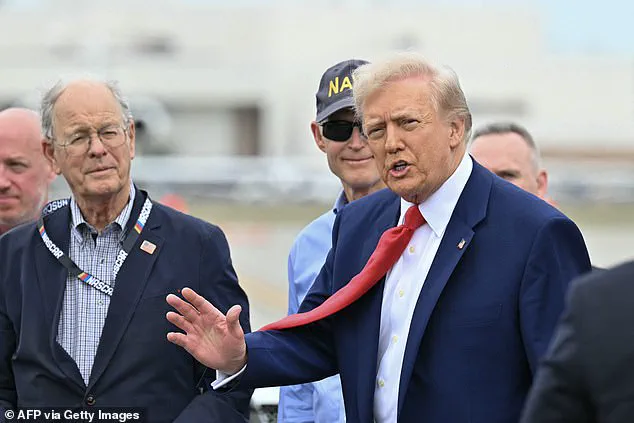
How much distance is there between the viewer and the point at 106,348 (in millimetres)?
4246

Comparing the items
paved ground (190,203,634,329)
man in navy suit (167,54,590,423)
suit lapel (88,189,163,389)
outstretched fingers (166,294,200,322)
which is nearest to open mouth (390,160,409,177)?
man in navy suit (167,54,590,423)

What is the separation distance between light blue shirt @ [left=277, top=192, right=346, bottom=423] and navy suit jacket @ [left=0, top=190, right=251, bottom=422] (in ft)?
1.53

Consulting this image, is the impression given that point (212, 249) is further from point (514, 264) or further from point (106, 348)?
point (514, 264)

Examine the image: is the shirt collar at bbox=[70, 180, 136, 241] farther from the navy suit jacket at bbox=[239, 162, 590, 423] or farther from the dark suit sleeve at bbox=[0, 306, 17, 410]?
the navy suit jacket at bbox=[239, 162, 590, 423]

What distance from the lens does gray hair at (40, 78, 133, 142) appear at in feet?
15.0

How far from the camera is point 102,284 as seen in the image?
14.3 feet

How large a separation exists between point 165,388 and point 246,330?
36 centimetres

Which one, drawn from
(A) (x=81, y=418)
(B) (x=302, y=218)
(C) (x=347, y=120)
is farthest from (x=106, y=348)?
(B) (x=302, y=218)

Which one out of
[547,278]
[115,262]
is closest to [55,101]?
[115,262]

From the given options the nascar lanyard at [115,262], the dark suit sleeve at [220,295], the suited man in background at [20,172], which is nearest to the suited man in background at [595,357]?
the dark suit sleeve at [220,295]

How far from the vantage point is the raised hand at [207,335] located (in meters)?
3.80

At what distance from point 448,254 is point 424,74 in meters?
0.56

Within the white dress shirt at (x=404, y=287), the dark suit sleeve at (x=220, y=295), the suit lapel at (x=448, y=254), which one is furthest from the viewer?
the dark suit sleeve at (x=220, y=295)

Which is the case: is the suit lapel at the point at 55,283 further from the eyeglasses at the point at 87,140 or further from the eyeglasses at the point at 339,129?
the eyeglasses at the point at 339,129
